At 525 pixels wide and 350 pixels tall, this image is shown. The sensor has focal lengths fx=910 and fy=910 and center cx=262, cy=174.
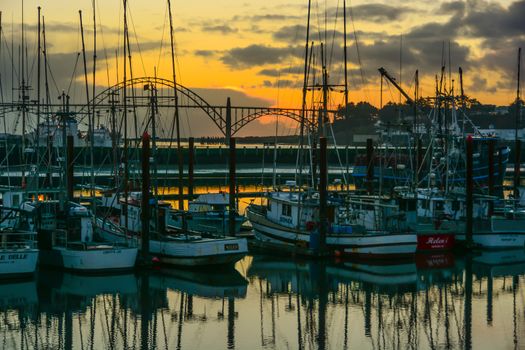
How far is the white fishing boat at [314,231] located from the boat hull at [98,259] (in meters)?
8.32

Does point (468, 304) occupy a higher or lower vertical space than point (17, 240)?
lower

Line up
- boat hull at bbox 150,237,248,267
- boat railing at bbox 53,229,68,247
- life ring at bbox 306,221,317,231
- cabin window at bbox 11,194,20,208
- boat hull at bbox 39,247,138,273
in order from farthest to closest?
1. life ring at bbox 306,221,317,231
2. cabin window at bbox 11,194,20,208
3. boat railing at bbox 53,229,68,247
4. boat hull at bbox 150,237,248,267
5. boat hull at bbox 39,247,138,273

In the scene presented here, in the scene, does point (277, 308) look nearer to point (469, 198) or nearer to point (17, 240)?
point (17, 240)

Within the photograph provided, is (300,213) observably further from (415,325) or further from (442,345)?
(442,345)

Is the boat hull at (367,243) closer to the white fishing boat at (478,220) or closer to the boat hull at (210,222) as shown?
the white fishing boat at (478,220)

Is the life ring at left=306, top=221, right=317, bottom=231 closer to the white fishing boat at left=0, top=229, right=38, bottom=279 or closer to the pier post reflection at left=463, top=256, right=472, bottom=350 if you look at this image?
the pier post reflection at left=463, top=256, right=472, bottom=350

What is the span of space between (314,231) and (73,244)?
10791 millimetres

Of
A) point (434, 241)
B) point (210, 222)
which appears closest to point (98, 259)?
point (210, 222)

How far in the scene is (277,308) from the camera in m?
31.8

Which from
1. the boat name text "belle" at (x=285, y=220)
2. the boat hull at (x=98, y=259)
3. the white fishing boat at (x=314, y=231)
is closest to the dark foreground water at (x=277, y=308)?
the boat hull at (x=98, y=259)

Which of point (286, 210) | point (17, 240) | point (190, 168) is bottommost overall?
point (17, 240)

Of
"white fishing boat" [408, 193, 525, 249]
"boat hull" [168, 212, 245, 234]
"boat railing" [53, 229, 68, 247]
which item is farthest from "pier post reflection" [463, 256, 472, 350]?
"boat railing" [53, 229, 68, 247]

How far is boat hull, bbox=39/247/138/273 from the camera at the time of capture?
3603cm

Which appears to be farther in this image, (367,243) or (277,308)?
(367,243)
